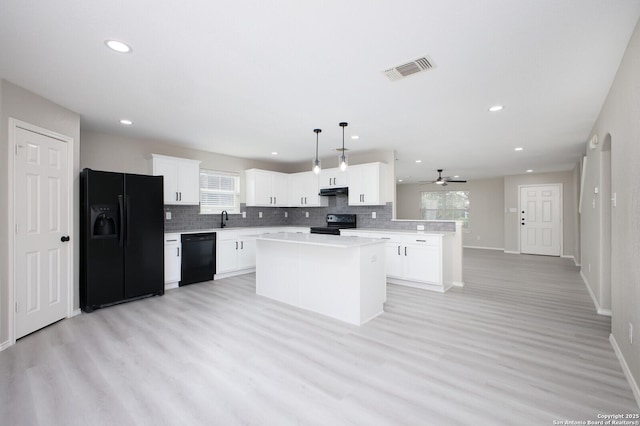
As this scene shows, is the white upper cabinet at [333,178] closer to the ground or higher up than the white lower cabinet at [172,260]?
higher up

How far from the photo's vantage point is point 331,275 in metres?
3.48

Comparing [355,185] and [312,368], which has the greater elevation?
[355,185]

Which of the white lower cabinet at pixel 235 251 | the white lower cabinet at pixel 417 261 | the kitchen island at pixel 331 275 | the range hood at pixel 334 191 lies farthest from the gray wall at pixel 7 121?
the white lower cabinet at pixel 417 261

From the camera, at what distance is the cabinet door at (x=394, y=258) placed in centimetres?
498

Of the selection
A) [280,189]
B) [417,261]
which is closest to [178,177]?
[280,189]

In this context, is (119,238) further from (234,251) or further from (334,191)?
(334,191)

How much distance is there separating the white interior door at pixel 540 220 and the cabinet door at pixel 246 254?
27.1ft

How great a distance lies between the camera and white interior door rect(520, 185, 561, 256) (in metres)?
8.59

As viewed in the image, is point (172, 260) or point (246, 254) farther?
point (246, 254)

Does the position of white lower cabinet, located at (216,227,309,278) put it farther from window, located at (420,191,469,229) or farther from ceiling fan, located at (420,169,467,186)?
window, located at (420,191,469,229)

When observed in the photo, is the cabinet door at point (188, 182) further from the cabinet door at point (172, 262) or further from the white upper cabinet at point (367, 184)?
the white upper cabinet at point (367, 184)

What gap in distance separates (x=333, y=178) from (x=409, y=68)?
3.79 metres

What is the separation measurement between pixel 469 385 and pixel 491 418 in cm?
34

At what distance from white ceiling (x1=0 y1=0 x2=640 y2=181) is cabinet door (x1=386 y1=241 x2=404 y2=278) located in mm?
1946
